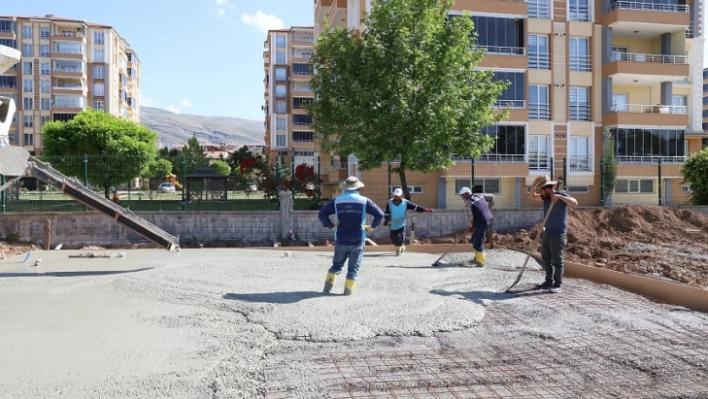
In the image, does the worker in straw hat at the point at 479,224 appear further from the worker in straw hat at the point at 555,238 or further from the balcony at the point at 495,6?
the balcony at the point at 495,6

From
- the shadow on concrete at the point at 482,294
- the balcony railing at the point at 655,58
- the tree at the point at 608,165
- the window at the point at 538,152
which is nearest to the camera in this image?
the shadow on concrete at the point at 482,294

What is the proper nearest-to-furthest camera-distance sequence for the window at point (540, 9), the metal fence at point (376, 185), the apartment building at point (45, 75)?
the metal fence at point (376, 185) → the window at point (540, 9) → the apartment building at point (45, 75)

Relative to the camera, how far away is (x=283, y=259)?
1277 cm

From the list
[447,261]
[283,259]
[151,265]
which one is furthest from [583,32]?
[151,265]

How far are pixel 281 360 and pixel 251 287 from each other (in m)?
3.67

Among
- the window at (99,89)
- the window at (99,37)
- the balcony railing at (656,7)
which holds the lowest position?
the balcony railing at (656,7)

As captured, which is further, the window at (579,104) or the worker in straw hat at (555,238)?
the window at (579,104)

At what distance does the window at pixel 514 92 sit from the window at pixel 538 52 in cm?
191

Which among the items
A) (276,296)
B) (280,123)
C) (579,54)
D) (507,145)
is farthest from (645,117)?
(280,123)

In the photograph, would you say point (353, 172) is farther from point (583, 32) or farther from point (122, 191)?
point (583, 32)

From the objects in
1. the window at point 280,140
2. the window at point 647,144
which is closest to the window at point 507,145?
the window at point 647,144

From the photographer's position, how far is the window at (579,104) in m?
29.1

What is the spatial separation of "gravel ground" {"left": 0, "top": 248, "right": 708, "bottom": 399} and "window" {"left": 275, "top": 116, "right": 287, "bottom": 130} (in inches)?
2395

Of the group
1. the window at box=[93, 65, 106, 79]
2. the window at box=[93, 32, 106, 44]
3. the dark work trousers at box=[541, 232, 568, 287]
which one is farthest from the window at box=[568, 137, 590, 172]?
the window at box=[93, 32, 106, 44]
